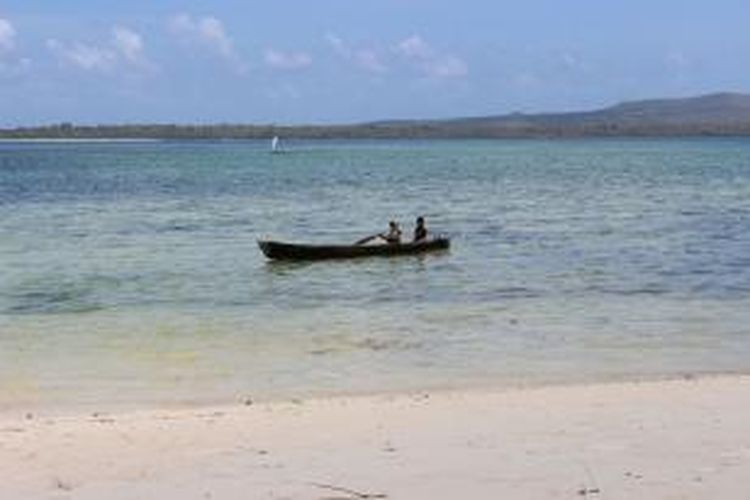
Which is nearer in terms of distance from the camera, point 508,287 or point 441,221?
point 508,287

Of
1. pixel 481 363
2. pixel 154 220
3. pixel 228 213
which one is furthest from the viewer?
pixel 228 213

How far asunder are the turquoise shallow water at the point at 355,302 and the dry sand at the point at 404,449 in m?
2.53

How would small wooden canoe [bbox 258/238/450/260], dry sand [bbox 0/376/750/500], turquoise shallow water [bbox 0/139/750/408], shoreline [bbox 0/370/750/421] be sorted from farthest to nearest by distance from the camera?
small wooden canoe [bbox 258/238/450/260] → turquoise shallow water [bbox 0/139/750/408] → shoreline [bbox 0/370/750/421] → dry sand [bbox 0/376/750/500]

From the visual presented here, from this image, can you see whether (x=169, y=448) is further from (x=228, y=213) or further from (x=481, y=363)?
(x=228, y=213)

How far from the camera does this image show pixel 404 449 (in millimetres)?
9539

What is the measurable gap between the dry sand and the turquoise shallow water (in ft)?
8.28

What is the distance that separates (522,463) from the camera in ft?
29.2

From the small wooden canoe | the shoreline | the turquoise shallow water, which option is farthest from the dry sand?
the small wooden canoe

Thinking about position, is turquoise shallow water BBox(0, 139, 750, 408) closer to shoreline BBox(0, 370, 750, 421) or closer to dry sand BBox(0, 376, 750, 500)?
shoreline BBox(0, 370, 750, 421)

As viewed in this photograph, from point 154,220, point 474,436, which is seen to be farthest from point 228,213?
point 474,436

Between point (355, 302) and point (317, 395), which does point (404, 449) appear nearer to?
point (317, 395)

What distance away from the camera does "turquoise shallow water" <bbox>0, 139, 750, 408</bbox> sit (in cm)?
1527

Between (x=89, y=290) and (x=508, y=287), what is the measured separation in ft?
24.0

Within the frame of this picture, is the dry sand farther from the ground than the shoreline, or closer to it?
farther from the ground
